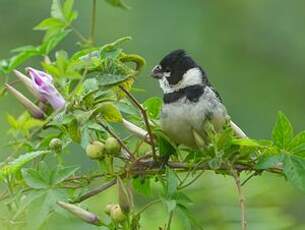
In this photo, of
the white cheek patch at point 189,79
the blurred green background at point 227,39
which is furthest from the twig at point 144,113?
the blurred green background at point 227,39

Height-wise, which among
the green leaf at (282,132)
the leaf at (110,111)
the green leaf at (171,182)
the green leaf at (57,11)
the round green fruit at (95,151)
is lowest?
the green leaf at (171,182)

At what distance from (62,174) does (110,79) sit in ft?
0.61

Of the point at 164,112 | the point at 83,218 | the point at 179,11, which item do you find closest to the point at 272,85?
the point at 179,11

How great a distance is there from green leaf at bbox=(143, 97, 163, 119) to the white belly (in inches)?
0.7

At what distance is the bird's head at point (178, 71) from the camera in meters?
2.62

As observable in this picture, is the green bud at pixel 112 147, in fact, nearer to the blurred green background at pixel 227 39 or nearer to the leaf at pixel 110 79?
the leaf at pixel 110 79

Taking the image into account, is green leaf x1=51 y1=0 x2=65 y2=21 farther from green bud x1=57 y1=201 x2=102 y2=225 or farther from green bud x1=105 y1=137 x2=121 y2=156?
green bud x1=57 y1=201 x2=102 y2=225

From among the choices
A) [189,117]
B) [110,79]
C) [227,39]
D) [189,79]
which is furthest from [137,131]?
[227,39]

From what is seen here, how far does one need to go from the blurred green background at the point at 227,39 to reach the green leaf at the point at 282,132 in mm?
1985

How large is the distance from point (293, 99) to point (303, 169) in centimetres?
310

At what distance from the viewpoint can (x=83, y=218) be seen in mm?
2102

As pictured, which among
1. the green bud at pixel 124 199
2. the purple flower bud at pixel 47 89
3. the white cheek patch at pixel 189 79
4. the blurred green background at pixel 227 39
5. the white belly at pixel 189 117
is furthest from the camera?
the blurred green background at pixel 227 39

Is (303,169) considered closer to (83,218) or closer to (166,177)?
(166,177)

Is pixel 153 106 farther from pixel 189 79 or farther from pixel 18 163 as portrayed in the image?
pixel 18 163
